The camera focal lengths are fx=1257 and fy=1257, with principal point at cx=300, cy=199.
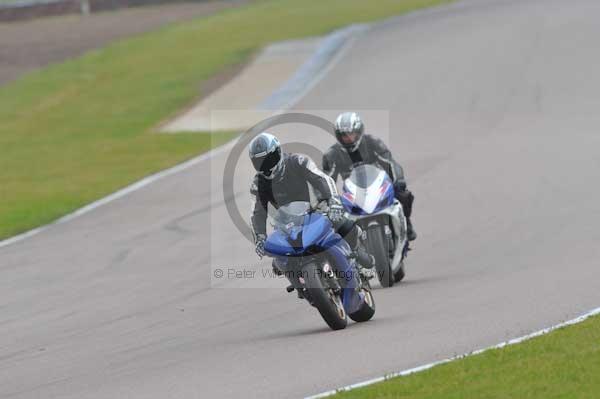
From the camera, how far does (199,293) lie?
42.9ft

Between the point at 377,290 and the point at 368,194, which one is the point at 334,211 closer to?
the point at 368,194

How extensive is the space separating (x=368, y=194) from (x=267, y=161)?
9.17 feet

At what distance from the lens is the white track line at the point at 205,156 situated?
18.6 metres

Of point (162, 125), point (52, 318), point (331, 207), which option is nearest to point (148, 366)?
point (331, 207)

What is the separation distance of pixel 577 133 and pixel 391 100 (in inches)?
223

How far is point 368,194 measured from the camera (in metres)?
12.6

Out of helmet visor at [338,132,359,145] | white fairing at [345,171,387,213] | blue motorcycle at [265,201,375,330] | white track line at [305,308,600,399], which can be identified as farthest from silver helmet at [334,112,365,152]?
white track line at [305,308,600,399]

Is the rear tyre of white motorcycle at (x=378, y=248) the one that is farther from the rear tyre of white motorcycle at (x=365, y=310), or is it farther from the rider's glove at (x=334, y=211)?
the rider's glove at (x=334, y=211)

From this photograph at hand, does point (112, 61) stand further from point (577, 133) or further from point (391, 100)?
point (577, 133)

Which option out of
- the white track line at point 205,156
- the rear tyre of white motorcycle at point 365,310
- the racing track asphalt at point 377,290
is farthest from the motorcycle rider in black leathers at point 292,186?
the white track line at point 205,156

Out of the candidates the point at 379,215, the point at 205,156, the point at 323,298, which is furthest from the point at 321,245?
the point at 205,156

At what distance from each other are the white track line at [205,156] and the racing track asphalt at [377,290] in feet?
1.00

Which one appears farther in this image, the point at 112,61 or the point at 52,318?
the point at 112,61

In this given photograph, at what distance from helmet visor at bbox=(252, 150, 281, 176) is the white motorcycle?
240 centimetres
